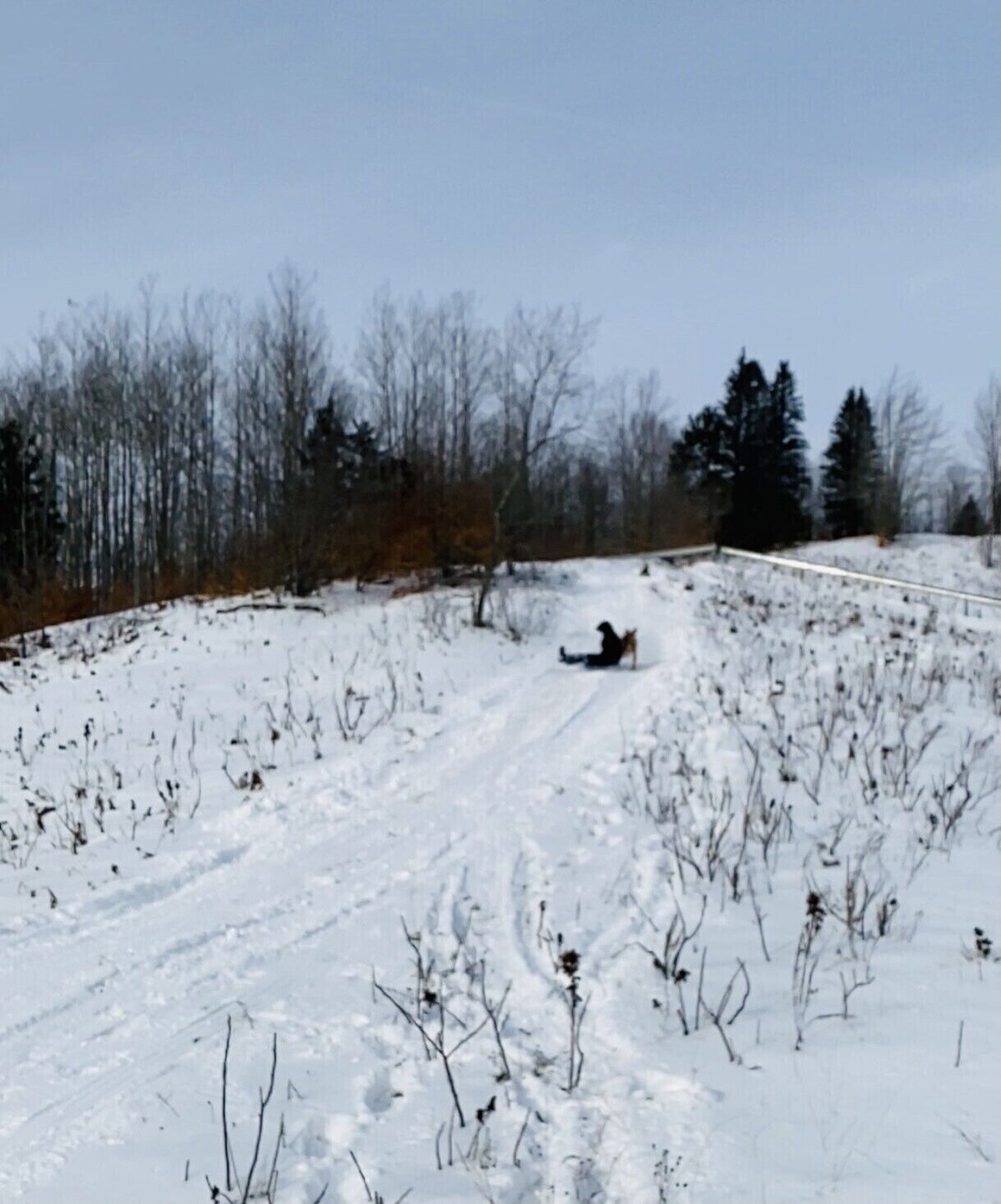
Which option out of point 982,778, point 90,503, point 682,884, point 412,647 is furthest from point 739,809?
point 90,503

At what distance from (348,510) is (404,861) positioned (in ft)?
58.5

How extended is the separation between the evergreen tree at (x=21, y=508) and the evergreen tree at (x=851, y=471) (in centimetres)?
3744

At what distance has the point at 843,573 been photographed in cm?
2323

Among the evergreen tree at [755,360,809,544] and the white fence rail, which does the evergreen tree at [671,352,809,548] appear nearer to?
the evergreen tree at [755,360,809,544]

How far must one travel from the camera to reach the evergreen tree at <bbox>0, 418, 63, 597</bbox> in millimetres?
28875

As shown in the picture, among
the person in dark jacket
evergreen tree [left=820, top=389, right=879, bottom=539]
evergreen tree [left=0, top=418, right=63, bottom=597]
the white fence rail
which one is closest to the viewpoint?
the person in dark jacket

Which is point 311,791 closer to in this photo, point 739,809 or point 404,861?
point 404,861

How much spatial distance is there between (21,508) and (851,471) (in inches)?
1548

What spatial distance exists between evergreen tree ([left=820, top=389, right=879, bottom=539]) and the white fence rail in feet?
52.9

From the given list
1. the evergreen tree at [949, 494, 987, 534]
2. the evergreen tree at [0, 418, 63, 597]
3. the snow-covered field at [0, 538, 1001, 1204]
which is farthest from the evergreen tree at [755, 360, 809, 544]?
the snow-covered field at [0, 538, 1001, 1204]

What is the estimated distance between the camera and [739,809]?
6223 millimetres

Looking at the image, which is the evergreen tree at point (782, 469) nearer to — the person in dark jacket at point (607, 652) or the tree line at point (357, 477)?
the tree line at point (357, 477)

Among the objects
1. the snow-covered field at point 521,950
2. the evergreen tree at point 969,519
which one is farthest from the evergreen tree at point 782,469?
the snow-covered field at point 521,950

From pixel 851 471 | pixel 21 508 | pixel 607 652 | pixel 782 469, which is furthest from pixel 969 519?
pixel 21 508
